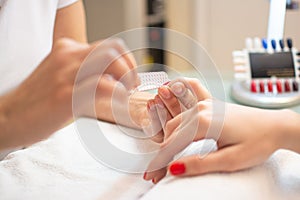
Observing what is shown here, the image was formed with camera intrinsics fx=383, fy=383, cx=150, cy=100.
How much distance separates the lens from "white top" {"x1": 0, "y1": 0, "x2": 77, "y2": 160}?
713 millimetres

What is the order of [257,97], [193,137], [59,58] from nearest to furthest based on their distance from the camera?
[59,58] < [193,137] < [257,97]

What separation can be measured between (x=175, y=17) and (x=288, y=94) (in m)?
1.24

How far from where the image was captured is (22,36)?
0.74 metres

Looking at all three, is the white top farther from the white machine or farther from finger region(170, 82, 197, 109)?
the white machine

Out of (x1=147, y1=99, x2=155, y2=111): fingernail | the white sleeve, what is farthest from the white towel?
the white sleeve

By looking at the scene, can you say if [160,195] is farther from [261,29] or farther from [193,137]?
[261,29]

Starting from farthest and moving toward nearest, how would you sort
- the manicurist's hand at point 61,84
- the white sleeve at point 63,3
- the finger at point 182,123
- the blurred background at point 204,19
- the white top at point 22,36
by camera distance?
the blurred background at point 204,19 < the white sleeve at point 63,3 < the white top at point 22,36 < the finger at point 182,123 < the manicurist's hand at point 61,84

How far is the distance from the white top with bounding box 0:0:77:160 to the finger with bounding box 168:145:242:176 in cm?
40

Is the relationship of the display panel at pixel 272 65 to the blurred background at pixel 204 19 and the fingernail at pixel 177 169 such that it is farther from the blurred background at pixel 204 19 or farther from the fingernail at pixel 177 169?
the blurred background at pixel 204 19

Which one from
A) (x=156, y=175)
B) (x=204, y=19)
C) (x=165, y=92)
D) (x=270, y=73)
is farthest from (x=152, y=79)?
(x=204, y=19)

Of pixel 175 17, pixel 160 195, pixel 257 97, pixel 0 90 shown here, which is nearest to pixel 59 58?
pixel 160 195

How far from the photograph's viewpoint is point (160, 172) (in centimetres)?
52

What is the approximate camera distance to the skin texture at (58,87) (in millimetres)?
395

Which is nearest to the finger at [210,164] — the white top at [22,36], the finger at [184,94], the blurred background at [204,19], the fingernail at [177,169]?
the fingernail at [177,169]
